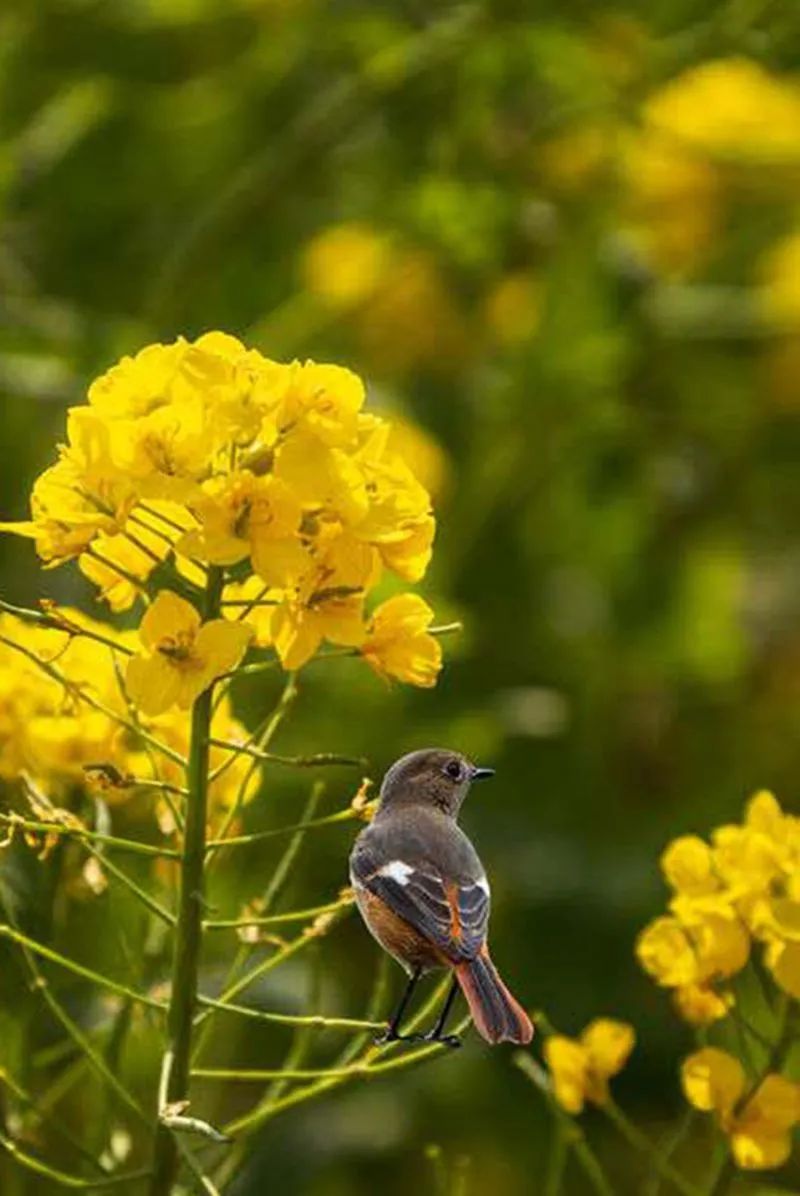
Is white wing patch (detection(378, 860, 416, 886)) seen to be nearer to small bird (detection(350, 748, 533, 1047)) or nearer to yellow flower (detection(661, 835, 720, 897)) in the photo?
small bird (detection(350, 748, 533, 1047))

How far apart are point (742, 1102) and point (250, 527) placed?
2.02 feet

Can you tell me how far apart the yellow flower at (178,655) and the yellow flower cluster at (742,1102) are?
0.53 meters

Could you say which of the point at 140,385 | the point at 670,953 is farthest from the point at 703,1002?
the point at 140,385

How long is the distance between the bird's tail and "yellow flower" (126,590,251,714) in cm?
28

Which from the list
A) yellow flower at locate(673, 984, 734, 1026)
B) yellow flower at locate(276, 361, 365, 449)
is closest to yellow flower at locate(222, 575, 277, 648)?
yellow flower at locate(276, 361, 365, 449)

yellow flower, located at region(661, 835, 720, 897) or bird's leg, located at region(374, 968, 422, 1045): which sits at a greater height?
bird's leg, located at region(374, 968, 422, 1045)

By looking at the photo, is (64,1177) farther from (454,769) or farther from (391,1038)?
(454,769)

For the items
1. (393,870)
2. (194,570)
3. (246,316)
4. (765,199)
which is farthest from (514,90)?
(393,870)

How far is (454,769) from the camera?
1957 mm

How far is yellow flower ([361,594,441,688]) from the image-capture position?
2.07 m

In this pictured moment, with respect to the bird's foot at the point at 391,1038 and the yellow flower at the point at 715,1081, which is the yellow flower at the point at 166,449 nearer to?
the bird's foot at the point at 391,1038

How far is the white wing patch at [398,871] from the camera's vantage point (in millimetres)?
1815

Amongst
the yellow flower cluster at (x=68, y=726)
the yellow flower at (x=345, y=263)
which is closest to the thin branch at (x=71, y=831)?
the yellow flower cluster at (x=68, y=726)

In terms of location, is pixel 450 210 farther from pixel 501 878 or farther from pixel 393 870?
pixel 393 870
